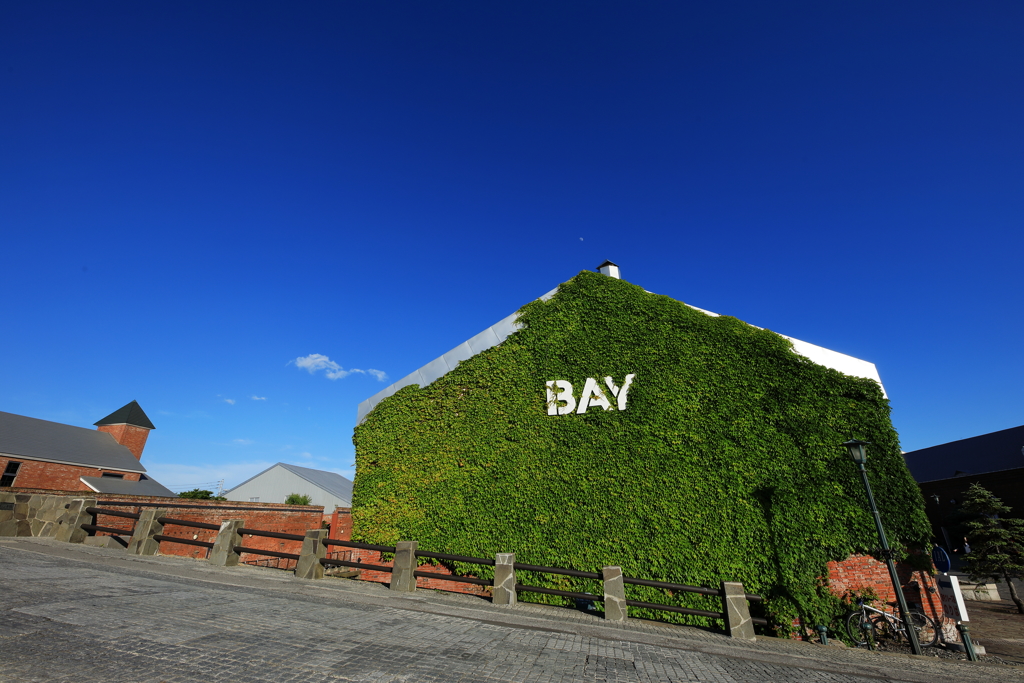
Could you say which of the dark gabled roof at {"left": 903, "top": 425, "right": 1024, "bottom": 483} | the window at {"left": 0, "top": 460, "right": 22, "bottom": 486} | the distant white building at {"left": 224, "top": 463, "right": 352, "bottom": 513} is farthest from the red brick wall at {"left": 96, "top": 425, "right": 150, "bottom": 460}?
the dark gabled roof at {"left": 903, "top": 425, "right": 1024, "bottom": 483}

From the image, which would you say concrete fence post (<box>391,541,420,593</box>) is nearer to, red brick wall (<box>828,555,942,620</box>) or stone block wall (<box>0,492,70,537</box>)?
red brick wall (<box>828,555,942,620</box>)

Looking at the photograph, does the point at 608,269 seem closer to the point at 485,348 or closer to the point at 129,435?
the point at 485,348

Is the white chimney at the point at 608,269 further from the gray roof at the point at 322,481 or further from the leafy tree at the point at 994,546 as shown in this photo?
the gray roof at the point at 322,481

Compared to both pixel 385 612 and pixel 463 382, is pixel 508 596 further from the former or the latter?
pixel 463 382

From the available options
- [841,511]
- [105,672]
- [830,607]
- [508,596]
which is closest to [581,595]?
[508,596]

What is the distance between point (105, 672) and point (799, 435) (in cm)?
1191

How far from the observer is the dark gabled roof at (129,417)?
158ft

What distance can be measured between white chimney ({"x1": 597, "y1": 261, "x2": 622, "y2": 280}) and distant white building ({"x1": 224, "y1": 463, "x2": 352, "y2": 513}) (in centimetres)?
3716

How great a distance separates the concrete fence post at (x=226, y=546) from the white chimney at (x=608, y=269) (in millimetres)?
11931

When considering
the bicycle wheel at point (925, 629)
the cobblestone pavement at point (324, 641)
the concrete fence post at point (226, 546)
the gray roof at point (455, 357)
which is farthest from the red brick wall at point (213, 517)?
the bicycle wheel at point (925, 629)

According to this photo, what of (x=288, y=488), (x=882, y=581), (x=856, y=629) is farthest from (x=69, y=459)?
(x=882, y=581)

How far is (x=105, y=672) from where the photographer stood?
3420 mm

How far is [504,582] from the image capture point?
29.6 feet

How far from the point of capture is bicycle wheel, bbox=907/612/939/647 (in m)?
8.57
